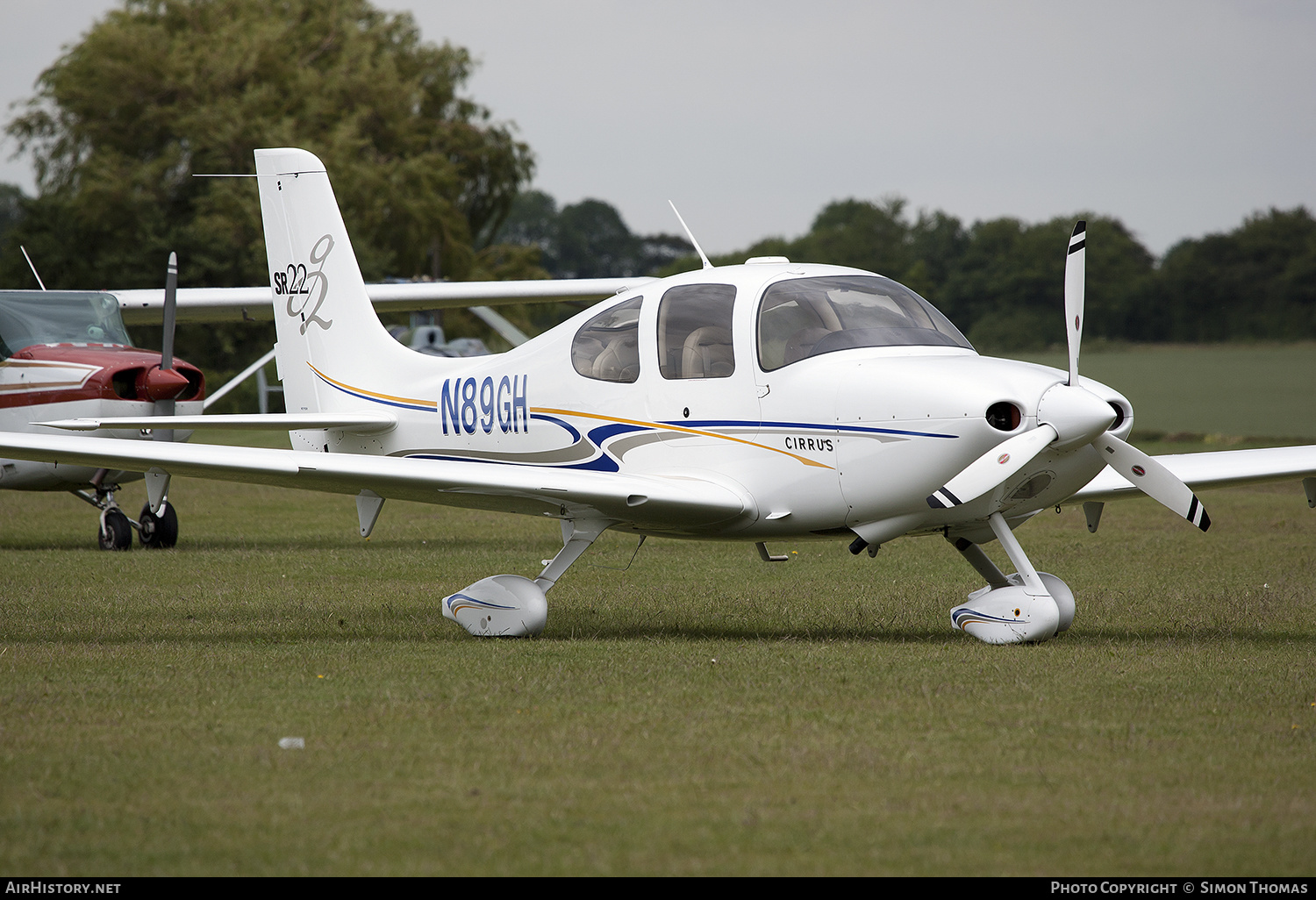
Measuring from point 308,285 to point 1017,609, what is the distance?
646cm

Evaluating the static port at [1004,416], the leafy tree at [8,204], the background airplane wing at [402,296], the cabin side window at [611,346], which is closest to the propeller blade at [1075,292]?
the static port at [1004,416]

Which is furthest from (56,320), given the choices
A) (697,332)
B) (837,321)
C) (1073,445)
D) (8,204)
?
(8,204)

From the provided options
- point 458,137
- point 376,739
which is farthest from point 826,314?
point 458,137

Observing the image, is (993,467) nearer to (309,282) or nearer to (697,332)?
(697,332)

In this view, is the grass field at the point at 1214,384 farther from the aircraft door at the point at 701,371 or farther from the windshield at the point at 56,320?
the aircraft door at the point at 701,371

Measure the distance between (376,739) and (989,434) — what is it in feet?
12.0

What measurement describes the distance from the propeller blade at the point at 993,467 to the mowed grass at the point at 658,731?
34.4 inches

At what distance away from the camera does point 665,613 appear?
9945 mm

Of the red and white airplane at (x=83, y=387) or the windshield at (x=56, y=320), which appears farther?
the windshield at (x=56, y=320)

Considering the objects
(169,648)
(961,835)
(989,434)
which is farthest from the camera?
(169,648)

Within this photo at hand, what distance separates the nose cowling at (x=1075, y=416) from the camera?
7.54 meters

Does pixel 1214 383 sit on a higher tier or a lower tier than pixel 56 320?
lower

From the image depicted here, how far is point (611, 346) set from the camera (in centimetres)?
919
